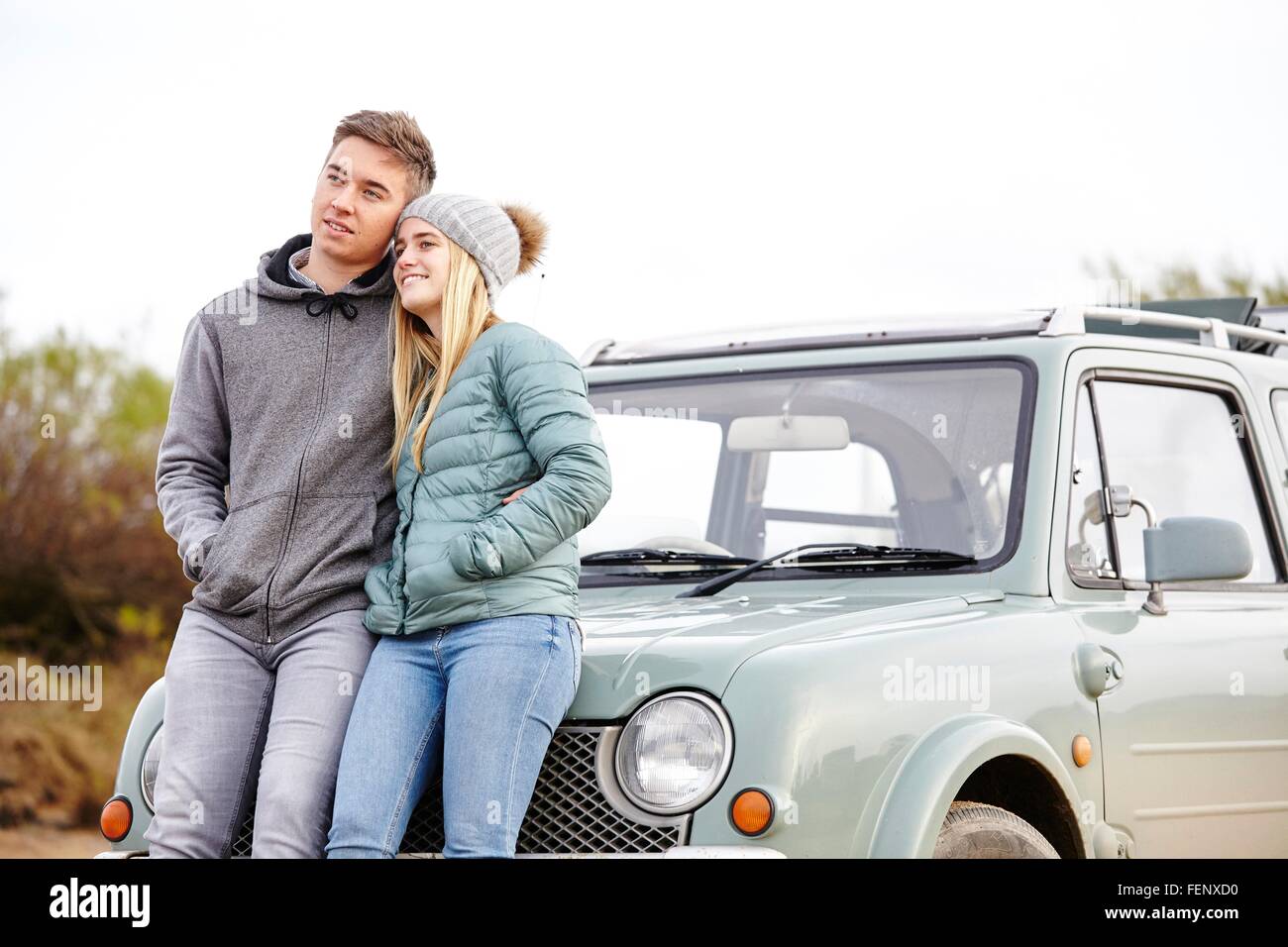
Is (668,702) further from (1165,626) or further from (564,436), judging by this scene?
(1165,626)

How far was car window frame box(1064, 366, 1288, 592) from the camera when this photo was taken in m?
4.40

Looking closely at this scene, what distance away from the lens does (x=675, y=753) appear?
3.32 metres

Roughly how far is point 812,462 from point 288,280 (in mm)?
1975

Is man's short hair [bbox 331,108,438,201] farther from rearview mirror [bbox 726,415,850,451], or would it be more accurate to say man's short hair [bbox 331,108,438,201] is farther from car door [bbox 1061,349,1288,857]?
car door [bbox 1061,349,1288,857]

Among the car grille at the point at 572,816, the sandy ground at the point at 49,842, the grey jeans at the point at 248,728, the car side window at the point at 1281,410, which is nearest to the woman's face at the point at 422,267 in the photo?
the grey jeans at the point at 248,728

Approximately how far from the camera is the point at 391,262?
3.78 meters

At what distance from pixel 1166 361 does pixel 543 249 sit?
6.53ft

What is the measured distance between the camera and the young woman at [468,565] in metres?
3.25

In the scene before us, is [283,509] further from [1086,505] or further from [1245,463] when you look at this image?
[1245,463]

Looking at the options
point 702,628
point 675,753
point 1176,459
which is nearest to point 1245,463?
point 1176,459

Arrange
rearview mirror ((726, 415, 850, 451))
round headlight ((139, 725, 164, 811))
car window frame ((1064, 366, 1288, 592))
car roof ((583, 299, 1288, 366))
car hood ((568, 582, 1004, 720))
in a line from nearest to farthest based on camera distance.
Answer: car hood ((568, 582, 1004, 720)), round headlight ((139, 725, 164, 811)), car window frame ((1064, 366, 1288, 592)), car roof ((583, 299, 1288, 366)), rearview mirror ((726, 415, 850, 451))

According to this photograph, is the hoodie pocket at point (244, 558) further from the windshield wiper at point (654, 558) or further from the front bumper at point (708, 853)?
the windshield wiper at point (654, 558)

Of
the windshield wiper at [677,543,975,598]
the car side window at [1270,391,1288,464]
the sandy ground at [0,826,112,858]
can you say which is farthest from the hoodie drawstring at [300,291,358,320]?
the sandy ground at [0,826,112,858]
